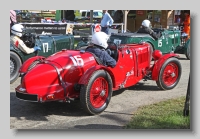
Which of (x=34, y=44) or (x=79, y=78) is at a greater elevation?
(x=34, y=44)

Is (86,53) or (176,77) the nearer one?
(86,53)

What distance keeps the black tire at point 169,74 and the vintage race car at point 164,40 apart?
8.55 ft

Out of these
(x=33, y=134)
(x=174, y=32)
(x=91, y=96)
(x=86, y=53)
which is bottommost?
(x=33, y=134)

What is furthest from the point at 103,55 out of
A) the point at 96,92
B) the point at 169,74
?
the point at 169,74

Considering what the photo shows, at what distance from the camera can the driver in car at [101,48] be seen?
585cm

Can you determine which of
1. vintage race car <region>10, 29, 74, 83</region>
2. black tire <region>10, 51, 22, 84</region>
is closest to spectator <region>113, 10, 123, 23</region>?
vintage race car <region>10, 29, 74, 83</region>

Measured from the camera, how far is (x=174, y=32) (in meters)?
10.8

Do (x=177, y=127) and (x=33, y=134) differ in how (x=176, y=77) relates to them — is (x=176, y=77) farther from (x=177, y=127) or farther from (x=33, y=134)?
(x=33, y=134)

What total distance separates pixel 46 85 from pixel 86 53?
3.49ft

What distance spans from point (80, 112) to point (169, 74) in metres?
2.49

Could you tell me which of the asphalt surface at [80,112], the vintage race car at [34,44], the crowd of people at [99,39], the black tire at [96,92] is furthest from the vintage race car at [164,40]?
the black tire at [96,92]

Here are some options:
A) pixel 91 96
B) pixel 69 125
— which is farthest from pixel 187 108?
pixel 69 125

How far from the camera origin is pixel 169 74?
23.3ft

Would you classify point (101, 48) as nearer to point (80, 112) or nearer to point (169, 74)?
point (80, 112)
